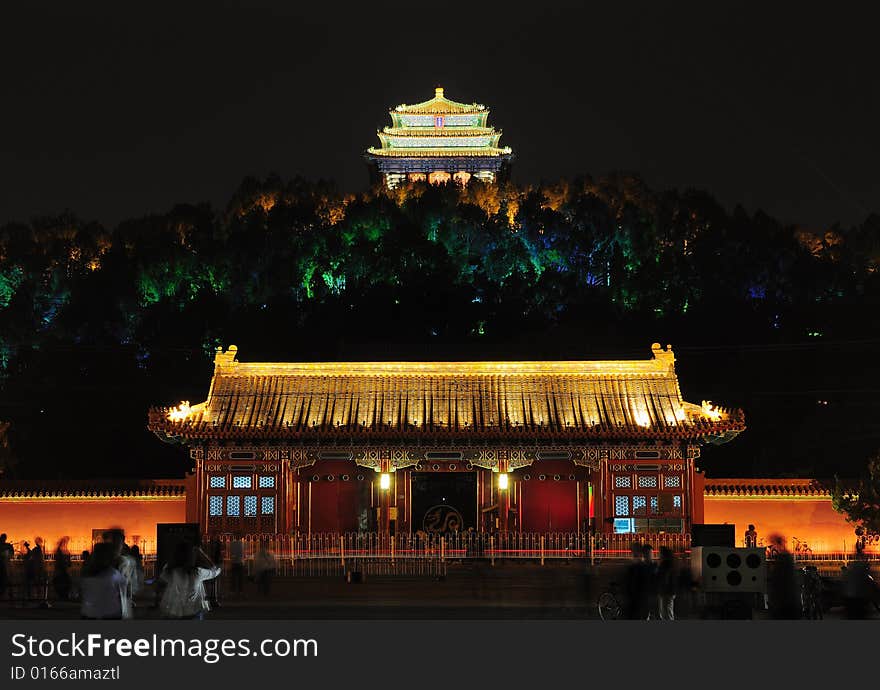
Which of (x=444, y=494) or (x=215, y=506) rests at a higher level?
(x=444, y=494)

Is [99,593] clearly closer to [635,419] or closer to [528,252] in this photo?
[635,419]

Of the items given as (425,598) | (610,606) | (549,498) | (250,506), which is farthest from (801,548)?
(610,606)

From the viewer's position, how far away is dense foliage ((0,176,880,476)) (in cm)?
6244

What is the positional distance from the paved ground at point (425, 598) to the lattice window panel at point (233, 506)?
19.7 ft

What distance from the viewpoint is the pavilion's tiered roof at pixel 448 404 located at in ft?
127

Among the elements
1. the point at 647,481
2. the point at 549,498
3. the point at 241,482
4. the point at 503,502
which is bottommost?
the point at 503,502

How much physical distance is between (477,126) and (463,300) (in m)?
31.7

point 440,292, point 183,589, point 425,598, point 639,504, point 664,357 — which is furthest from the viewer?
point 440,292

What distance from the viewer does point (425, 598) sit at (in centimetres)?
2841

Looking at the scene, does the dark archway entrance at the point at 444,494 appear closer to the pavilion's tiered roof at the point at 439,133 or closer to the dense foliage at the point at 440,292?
the dense foliage at the point at 440,292

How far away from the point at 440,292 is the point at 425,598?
44479 millimetres

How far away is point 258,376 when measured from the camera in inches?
1625

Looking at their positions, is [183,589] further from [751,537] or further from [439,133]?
[439,133]

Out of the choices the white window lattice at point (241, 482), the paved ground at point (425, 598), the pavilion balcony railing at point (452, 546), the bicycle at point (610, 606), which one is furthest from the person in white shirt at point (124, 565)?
the white window lattice at point (241, 482)
